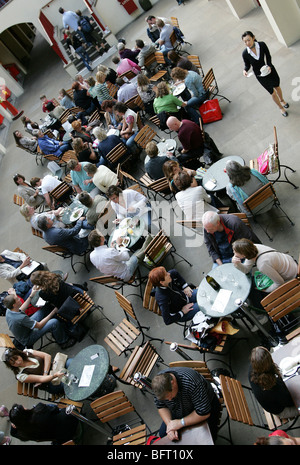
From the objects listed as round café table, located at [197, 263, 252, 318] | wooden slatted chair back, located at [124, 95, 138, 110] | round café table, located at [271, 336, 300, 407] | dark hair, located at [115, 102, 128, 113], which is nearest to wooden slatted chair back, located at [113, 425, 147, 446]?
round café table, located at [197, 263, 252, 318]

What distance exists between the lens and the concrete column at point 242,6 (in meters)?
11.0

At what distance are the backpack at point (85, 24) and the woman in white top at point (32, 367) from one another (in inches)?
568

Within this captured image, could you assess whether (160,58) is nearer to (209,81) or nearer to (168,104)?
(209,81)

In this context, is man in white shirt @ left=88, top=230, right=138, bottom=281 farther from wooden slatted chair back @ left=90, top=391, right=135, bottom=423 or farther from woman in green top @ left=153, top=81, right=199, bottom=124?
woman in green top @ left=153, top=81, right=199, bottom=124

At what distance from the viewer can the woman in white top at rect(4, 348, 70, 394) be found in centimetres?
568

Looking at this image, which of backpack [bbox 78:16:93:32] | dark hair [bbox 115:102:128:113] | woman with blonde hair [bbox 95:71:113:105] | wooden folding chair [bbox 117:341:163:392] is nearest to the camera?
wooden folding chair [bbox 117:341:163:392]

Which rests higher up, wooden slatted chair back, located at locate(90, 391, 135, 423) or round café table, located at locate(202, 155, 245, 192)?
round café table, located at locate(202, 155, 245, 192)

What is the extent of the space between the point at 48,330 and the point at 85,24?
545 inches

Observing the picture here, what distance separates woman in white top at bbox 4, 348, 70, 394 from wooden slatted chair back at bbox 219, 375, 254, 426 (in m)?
2.79

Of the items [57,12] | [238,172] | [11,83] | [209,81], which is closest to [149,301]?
[238,172]

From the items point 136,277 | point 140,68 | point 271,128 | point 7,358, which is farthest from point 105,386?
point 140,68

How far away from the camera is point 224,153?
8055 mm

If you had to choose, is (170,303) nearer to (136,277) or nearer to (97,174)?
(136,277)
